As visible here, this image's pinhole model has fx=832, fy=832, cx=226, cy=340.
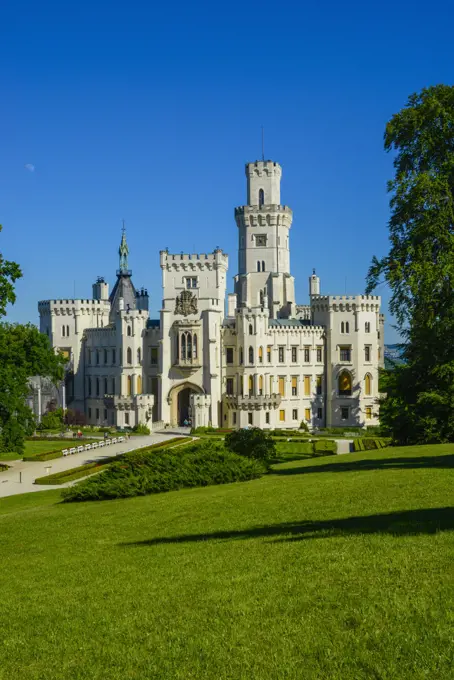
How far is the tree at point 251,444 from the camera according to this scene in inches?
1628

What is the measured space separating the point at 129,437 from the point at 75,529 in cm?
5016

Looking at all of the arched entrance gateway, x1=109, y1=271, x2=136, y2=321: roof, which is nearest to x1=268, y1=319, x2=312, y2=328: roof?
the arched entrance gateway

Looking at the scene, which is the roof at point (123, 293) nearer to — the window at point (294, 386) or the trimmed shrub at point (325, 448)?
the window at point (294, 386)

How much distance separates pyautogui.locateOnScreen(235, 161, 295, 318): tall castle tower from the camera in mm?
92438

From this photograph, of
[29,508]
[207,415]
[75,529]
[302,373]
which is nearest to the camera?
[75,529]

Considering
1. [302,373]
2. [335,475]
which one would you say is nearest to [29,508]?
[335,475]

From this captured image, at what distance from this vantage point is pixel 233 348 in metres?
82.4

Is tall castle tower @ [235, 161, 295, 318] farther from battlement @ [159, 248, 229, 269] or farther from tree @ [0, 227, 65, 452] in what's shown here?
tree @ [0, 227, 65, 452]

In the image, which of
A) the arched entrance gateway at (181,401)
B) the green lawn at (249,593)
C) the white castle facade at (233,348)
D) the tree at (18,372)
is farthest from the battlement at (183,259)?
the green lawn at (249,593)

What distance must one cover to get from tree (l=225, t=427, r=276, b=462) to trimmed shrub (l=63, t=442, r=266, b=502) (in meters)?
3.91

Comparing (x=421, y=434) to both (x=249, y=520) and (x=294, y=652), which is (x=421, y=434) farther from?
(x=294, y=652)

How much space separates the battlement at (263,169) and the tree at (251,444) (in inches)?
2137

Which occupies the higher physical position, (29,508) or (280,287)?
Result: (280,287)

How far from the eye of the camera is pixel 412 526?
1593 centimetres
